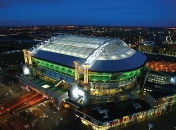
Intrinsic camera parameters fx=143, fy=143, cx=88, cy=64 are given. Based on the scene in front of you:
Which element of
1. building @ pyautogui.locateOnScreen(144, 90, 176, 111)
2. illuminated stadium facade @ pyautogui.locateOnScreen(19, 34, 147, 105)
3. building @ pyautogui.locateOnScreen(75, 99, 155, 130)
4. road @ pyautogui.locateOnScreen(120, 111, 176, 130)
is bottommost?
road @ pyautogui.locateOnScreen(120, 111, 176, 130)

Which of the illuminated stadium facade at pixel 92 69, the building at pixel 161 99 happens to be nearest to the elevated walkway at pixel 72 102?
the illuminated stadium facade at pixel 92 69

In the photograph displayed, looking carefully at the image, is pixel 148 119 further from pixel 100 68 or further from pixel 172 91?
pixel 100 68

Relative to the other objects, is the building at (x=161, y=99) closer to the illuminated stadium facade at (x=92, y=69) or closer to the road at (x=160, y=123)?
the road at (x=160, y=123)

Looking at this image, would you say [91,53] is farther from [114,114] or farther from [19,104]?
[19,104]

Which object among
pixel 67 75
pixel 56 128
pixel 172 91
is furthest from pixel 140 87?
pixel 56 128

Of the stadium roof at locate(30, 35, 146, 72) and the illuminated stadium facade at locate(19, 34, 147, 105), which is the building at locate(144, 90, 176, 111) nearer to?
the illuminated stadium facade at locate(19, 34, 147, 105)

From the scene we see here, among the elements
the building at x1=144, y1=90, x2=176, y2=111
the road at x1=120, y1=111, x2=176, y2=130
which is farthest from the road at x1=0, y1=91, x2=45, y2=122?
the building at x1=144, y1=90, x2=176, y2=111

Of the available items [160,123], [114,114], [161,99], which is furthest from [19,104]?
[161,99]
